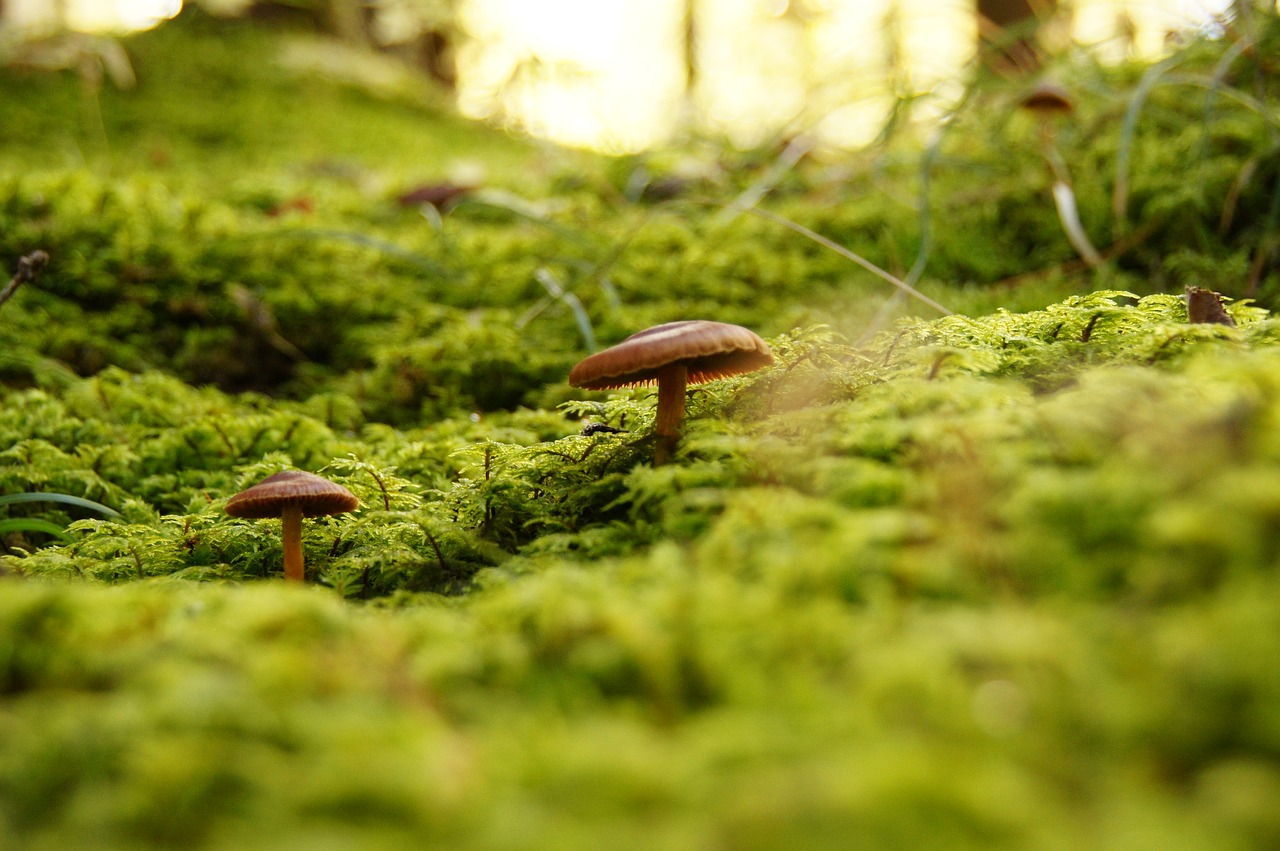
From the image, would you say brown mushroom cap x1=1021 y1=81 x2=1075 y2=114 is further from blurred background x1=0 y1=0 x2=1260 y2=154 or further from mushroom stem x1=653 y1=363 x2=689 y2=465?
mushroom stem x1=653 y1=363 x2=689 y2=465

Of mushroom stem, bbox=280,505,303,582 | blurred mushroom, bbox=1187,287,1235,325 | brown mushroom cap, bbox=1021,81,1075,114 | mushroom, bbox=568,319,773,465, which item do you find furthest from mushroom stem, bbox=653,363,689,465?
brown mushroom cap, bbox=1021,81,1075,114

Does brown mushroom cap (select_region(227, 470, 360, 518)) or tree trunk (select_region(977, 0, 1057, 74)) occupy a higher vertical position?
tree trunk (select_region(977, 0, 1057, 74))

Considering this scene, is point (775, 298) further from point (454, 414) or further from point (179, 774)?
point (179, 774)

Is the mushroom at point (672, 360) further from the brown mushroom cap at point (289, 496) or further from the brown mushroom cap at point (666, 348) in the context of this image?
the brown mushroom cap at point (289, 496)

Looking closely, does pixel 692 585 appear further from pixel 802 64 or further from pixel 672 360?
pixel 802 64

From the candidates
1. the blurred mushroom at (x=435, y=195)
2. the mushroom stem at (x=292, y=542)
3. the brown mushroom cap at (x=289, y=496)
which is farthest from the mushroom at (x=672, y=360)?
the blurred mushroom at (x=435, y=195)

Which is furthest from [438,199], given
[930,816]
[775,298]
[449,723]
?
[930,816]

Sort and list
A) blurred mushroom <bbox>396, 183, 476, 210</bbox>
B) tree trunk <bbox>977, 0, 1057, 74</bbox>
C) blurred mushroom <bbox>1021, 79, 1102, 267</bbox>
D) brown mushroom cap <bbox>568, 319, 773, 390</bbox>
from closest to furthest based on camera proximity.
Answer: brown mushroom cap <bbox>568, 319, 773, 390</bbox> → blurred mushroom <bbox>1021, 79, 1102, 267</bbox> → tree trunk <bbox>977, 0, 1057, 74</bbox> → blurred mushroom <bbox>396, 183, 476, 210</bbox>

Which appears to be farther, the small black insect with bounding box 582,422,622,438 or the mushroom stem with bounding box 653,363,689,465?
the small black insect with bounding box 582,422,622,438
